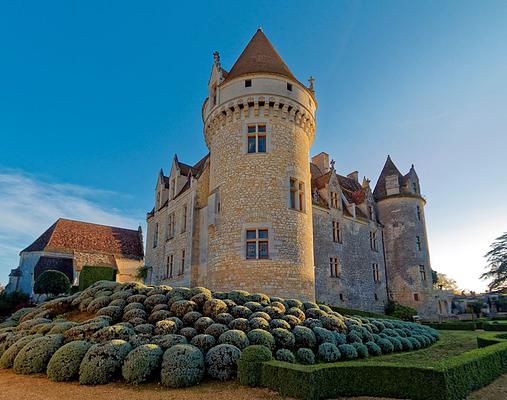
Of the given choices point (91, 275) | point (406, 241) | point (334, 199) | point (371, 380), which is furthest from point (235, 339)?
point (406, 241)

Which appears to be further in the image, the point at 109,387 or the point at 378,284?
the point at 378,284

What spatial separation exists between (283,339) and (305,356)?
740 mm


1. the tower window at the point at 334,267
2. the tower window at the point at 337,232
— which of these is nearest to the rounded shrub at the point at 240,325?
the tower window at the point at 334,267

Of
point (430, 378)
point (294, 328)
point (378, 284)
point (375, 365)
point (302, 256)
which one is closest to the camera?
point (430, 378)

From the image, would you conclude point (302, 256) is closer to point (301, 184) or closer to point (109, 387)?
point (301, 184)

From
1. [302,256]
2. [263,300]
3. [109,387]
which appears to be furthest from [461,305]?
[109,387]

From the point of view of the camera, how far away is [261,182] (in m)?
16.3

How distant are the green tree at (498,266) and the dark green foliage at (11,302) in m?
47.7

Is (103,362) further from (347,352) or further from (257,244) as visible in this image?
(257,244)

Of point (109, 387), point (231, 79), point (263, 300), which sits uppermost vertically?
point (231, 79)

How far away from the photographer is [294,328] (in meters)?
10.2

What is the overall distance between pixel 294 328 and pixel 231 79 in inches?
494

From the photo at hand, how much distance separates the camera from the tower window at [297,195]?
1670 cm

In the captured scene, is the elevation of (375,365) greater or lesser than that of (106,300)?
lesser
